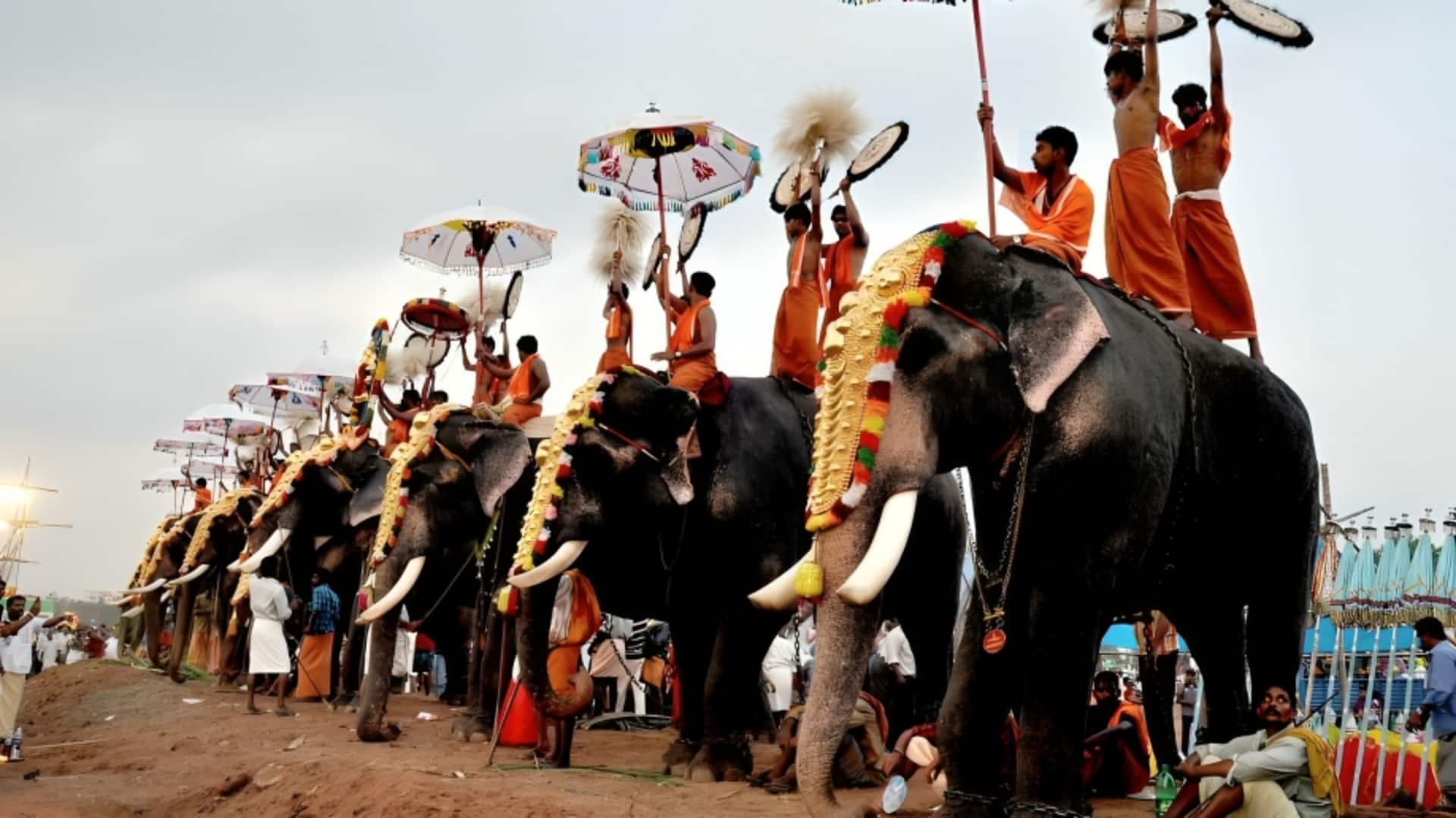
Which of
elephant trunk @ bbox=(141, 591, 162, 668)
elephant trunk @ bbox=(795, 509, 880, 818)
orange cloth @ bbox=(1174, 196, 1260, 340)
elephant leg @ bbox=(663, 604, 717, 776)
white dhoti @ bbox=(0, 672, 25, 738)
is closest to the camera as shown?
elephant trunk @ bbox=(795, 509, 880, 818)

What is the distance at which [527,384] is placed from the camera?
42.1 ft

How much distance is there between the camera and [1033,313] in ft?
17.7

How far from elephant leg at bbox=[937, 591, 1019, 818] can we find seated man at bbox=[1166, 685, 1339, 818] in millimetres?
1447

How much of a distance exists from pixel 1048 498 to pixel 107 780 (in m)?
10.1

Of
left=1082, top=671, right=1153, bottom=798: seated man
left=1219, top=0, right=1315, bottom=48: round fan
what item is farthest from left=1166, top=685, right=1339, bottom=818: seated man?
left=1219, top=0, right=1315, bottom=48: round fan

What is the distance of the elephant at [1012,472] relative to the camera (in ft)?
16.2

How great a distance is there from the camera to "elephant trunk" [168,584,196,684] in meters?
19.2

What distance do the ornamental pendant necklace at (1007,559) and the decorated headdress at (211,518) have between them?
56.4 feet

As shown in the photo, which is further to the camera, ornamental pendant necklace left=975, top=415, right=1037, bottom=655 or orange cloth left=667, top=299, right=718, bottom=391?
orange cloth left=667, top=299, right=718, bottom=391

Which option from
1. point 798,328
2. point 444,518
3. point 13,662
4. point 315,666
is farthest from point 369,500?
point 798,328

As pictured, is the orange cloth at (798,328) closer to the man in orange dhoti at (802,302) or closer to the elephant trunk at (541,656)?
the man in orange dhoti at (802,302)

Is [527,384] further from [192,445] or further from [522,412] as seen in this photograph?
[192,445]

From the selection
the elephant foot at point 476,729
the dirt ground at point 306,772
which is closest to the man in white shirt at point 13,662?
the dirt ground at point 306,772

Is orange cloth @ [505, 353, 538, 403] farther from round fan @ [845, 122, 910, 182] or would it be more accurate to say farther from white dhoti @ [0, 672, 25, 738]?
white dhoti @ [0, 672, 25, 738]
